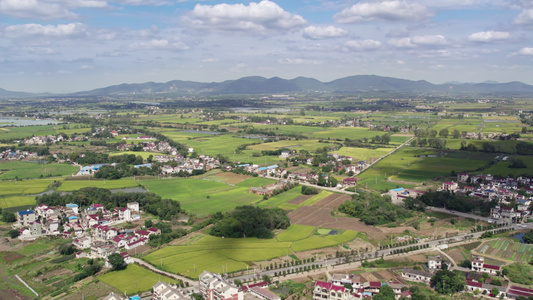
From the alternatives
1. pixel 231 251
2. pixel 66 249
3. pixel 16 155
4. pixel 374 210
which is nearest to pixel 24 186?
pixel 66 249

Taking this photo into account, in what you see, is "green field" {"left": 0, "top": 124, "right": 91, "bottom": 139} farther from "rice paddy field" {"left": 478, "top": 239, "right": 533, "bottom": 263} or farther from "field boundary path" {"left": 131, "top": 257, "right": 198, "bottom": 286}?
"rice paddy field" {"left": 478, "top": 239, "right": 533, "bottom": 263}

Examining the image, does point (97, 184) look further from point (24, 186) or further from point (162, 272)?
point (162, 272)

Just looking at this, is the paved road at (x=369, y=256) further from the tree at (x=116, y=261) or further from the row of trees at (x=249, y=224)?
the tree at (x=116, y=261)

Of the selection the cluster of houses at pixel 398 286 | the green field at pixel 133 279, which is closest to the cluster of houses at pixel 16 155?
the green field at pixel 133 279

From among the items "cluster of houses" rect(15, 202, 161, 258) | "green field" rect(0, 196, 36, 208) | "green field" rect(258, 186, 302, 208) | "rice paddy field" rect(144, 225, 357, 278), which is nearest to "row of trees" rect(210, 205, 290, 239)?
"rice paddy field" rect(144, 225, 357, 278)

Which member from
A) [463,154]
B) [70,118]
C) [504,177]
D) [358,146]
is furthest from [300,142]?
[70,118]

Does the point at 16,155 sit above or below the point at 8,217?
above

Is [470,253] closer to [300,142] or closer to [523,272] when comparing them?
[523,272]
